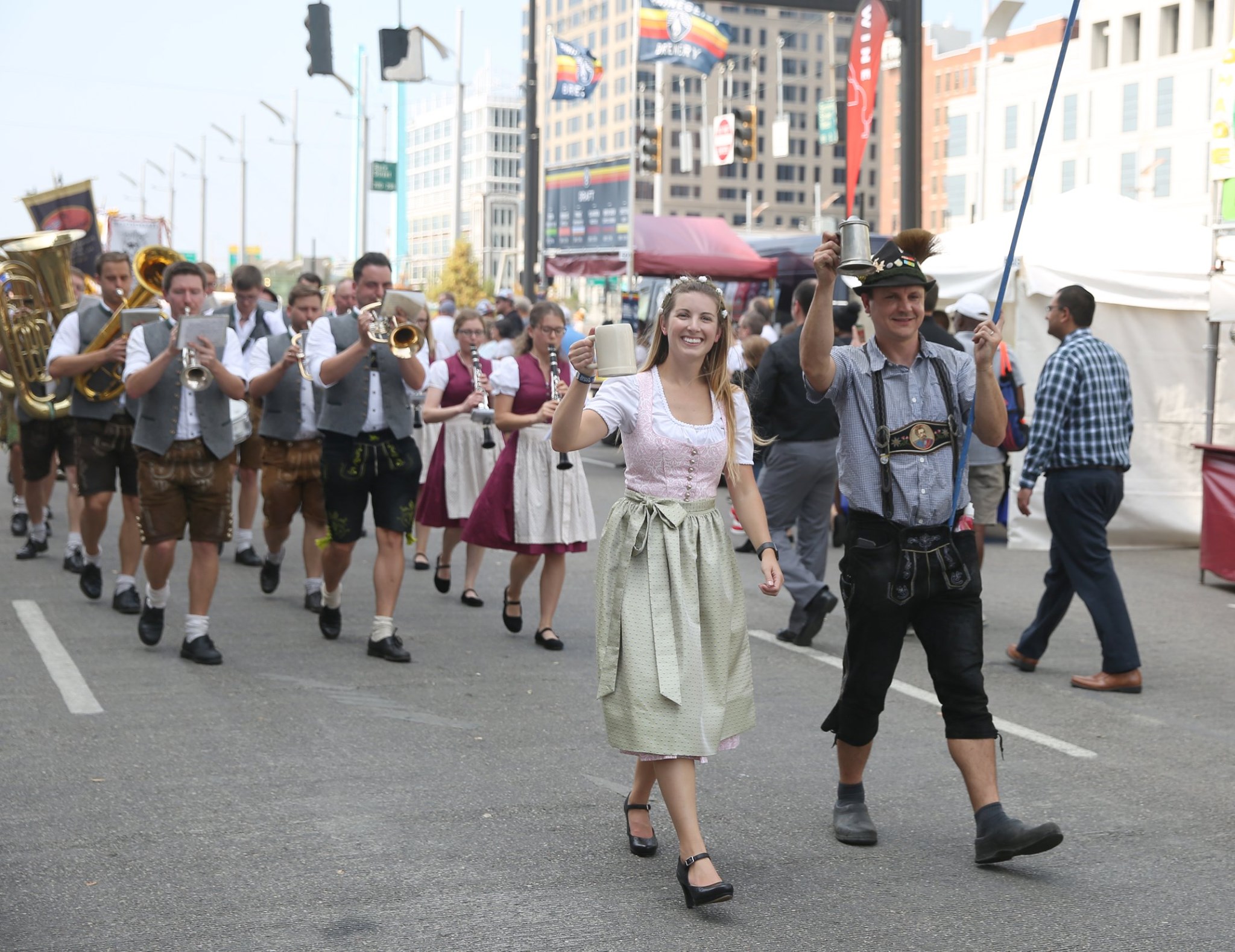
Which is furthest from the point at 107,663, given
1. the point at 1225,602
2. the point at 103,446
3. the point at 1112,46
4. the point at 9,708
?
the point at 1112,46

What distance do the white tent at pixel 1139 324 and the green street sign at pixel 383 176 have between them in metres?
31.4

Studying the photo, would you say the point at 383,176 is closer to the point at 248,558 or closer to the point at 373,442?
the point at 248,558

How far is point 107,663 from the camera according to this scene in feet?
24.7

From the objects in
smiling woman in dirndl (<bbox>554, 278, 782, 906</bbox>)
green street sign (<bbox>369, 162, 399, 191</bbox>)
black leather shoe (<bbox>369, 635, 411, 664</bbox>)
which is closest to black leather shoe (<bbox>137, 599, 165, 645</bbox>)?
black leather shoe (<bbox>369, 635, 411, 664</bbox>)

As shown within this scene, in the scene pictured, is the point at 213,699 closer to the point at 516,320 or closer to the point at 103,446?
the point at 103,446

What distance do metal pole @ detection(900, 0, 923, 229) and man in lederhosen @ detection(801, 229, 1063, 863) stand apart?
8.49 meters

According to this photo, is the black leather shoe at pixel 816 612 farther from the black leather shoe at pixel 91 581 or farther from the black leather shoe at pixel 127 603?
the black leather shoe at pixel 91 581

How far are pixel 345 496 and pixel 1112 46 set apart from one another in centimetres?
7445

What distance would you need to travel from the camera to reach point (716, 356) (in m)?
4.80

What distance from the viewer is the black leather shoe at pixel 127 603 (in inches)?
353

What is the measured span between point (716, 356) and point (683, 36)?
25.9 metres

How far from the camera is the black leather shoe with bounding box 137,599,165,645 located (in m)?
7.85

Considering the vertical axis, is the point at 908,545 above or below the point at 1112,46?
below

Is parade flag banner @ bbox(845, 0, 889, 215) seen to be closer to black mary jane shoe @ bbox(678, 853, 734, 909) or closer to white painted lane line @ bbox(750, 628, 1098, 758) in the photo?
white painted lane line @ bbox(750, 628, 1098, 758)
